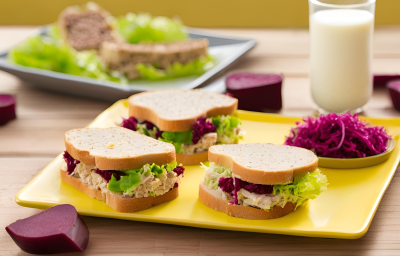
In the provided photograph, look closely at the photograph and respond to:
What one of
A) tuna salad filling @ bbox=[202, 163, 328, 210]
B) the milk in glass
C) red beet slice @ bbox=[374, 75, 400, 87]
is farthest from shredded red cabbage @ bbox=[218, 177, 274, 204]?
red beet slice @ bbox=[374, 75, 400, 87]

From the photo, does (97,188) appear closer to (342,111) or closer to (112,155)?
(112,155)

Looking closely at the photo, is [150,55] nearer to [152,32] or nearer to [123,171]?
[152,32]

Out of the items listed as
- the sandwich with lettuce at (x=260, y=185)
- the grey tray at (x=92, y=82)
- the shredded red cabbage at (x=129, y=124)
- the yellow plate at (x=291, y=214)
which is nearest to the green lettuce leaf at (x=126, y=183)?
the yellow plate at (x=291, y=214)

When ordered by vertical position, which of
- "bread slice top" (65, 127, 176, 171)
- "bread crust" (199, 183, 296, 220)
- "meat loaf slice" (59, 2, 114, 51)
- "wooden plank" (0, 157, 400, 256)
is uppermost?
"meat loaf slice" (59, 2, 114, 51)

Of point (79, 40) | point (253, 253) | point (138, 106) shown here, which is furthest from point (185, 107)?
point (79, 40)

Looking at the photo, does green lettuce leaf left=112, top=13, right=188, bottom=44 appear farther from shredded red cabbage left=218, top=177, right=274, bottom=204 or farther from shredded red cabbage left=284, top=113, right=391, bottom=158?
shredded red cabbage left=218, top=177, right=274, bottom=204
